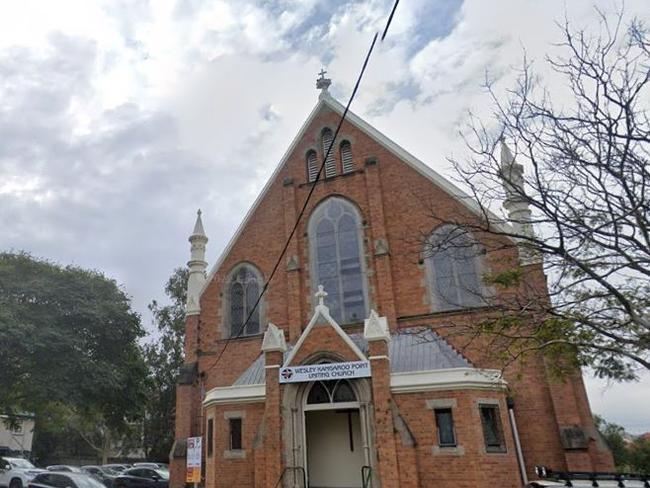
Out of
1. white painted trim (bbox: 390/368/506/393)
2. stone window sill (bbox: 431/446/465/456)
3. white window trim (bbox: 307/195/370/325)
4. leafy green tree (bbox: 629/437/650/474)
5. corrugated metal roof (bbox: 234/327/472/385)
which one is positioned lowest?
leafy green tree (bbox: 629/437/650/474)

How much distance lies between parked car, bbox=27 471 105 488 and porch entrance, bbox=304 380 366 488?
8.30 meters

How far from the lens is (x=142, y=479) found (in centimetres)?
2555

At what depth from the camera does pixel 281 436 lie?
546 inches

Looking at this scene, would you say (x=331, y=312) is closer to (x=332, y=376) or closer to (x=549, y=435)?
(x=332, y=376)

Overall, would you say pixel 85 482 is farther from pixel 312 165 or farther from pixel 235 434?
pixel 312 165

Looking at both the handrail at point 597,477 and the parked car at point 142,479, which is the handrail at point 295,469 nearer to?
the handrail at point 597,477

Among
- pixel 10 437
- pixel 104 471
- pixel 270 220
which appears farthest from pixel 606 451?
pixel 10 437

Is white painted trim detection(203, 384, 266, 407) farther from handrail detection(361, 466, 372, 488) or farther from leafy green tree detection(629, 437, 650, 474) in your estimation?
leafy green tree detection(629, 437, 650, 474)

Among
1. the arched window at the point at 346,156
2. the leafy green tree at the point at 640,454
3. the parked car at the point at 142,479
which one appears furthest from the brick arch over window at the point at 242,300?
the leafy green tree at the point at 640,454

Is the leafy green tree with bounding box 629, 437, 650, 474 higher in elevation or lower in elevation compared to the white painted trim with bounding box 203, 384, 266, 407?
lower

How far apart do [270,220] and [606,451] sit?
13443 millimetres

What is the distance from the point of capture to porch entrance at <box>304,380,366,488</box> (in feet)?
46.7

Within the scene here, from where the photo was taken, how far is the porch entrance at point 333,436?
14.2 meters

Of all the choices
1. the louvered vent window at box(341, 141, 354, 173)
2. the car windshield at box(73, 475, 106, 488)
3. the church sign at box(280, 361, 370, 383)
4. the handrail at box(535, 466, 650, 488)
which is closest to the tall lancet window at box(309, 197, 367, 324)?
the louvered vent window at box(341, 141, 354, 173)
